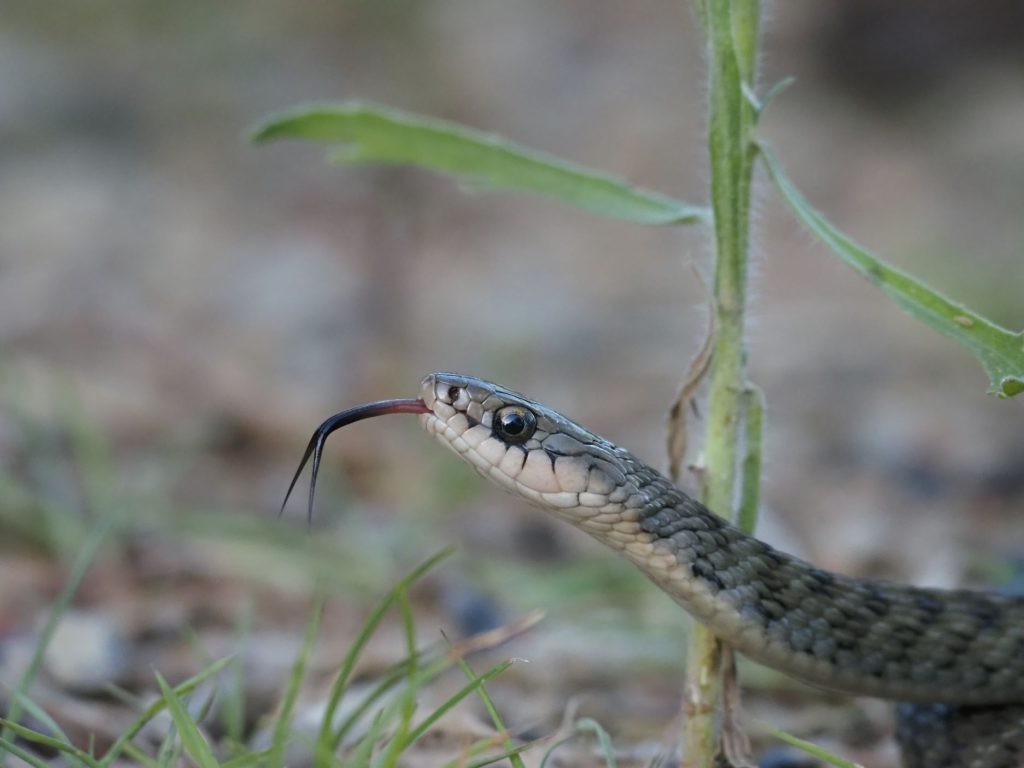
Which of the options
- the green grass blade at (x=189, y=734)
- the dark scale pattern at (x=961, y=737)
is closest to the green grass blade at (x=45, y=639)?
the green grass blade at (x=189, y=734)

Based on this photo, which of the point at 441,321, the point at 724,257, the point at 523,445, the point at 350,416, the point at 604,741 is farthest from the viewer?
the point at 441,321

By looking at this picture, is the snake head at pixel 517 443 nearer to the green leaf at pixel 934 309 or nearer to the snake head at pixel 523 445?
the snake head at pixel 523 445

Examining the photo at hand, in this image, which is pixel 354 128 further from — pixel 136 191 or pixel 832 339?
pixel 136 191

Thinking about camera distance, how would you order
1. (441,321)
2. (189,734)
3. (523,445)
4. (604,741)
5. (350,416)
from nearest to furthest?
(189,734) < (604,741) < (350,416) < (523,445) < (441,321)

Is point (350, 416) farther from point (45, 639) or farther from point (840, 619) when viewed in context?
point (840, 619)

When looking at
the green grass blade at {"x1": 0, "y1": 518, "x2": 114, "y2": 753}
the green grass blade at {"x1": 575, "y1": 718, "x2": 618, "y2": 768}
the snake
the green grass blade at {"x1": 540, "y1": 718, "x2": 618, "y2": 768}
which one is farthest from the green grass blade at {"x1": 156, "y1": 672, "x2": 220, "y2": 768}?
the green grass blade at {"x1": 575, "y1": 718, "x2": 618, "y2": 768}

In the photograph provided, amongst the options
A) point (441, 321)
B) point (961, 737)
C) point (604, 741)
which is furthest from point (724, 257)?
point (441, 321)

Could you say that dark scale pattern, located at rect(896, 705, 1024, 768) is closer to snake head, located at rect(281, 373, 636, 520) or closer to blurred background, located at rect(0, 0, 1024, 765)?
blurred background, located at rect(0, 0, 1024, 765)
